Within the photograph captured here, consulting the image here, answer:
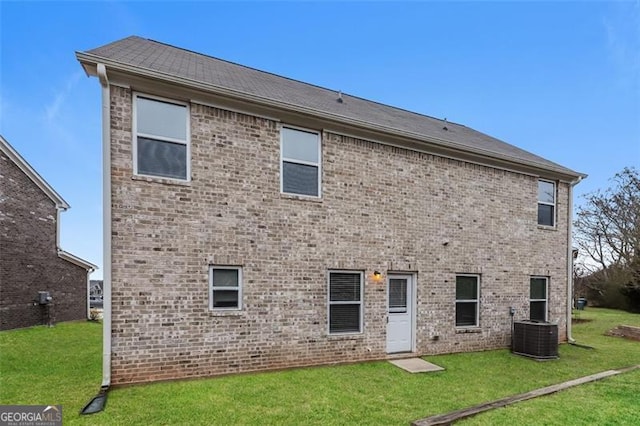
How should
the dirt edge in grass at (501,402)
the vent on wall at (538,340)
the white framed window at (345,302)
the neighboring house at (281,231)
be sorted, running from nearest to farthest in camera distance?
1. the dirt edge in grass at (501,402)
2. the neighboring house at (281,231)
3. the white framed window at (345,302)
4. the vent on wall at (538,340)

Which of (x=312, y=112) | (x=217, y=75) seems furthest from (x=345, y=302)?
(x=217, y=75)

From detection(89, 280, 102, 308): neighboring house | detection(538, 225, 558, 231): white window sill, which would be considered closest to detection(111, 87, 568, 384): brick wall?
detection(538, 225, 558, 231): white window sill

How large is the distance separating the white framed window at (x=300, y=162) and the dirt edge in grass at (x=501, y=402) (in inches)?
177

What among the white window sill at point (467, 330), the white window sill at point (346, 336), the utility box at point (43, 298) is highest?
the white window sill at point (346, 336)

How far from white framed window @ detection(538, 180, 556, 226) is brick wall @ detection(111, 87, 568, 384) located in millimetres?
1297

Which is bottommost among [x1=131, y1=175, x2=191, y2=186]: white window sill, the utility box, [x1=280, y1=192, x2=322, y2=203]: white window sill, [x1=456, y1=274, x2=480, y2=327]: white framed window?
the utility box

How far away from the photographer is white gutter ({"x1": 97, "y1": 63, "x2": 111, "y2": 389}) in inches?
214

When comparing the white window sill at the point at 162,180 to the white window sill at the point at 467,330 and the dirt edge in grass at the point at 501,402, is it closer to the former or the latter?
the dirt edge in grass at the point at 501,402

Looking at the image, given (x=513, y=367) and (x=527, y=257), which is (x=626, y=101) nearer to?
(x=527, y=257)

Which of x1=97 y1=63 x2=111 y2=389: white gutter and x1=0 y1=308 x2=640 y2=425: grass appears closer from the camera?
x1=0 y1=308 x2=640 y2=425: grass

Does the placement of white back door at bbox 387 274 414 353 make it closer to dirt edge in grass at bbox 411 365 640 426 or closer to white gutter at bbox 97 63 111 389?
dirt edge in grass at bbox 411 365 640 426

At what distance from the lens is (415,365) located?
286 inches

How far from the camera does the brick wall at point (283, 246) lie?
5.77 m

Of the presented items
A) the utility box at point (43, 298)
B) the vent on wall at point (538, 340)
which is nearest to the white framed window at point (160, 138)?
the vent on wall at point (538, 340)
